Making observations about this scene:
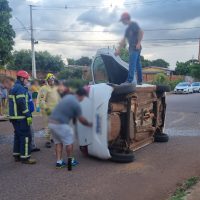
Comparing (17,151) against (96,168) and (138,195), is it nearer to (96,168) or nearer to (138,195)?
(96,168)

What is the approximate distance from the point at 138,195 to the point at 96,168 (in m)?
1.52

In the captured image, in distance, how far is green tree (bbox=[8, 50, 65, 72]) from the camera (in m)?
1.87

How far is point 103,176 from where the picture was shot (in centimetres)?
588

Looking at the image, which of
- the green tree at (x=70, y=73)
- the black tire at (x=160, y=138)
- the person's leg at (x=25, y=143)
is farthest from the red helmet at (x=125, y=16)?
the black tire at (x=160, y=138)

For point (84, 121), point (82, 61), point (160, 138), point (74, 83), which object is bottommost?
point (160, 138)

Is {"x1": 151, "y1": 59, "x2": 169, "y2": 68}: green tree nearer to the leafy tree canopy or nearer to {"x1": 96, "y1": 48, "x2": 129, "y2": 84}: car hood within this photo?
the leafy tree canopy

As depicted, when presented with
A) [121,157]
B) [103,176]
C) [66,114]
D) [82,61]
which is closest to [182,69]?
[82,61]

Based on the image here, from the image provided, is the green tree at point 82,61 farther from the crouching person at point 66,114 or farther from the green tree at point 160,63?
the crouching person at point 66,114

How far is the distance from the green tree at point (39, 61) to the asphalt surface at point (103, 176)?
2.26 metres

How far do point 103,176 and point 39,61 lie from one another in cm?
414

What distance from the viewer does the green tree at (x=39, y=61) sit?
6.14 feet

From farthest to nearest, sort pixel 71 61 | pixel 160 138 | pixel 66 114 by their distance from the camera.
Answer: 1. pixel 160 138
2. pixel 71 61
3. pixel 66 114

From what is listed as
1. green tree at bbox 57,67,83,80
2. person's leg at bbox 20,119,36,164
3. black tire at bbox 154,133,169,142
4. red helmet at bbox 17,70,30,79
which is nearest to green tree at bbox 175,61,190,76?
green tree at bbox 57,67,83,80

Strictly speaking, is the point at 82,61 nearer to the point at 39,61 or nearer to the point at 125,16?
the point at 39,61
